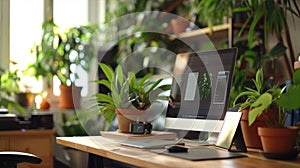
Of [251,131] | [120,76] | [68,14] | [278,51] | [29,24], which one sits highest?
[68,14]

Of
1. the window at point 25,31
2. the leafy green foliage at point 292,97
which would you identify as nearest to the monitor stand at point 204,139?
the leafy green foliage at point 292,97

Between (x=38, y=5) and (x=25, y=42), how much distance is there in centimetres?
37

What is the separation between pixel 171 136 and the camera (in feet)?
6.91

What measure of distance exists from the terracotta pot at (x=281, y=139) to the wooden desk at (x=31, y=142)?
70.3 inches

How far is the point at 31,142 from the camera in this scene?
2.98 metres

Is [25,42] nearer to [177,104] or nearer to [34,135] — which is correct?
[34,135]

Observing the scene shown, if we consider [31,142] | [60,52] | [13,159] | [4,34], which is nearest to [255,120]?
[13,159]

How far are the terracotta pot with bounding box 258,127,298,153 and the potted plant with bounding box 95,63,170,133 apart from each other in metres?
0.79

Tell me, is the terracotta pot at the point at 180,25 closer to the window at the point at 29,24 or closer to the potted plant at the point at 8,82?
the window at the point at 29,24

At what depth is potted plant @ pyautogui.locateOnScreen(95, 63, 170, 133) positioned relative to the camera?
7.16 feet

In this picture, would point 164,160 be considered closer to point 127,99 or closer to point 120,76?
point 127,99

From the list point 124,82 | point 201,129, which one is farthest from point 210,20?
point 201,129

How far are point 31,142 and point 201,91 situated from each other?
1.42 metres

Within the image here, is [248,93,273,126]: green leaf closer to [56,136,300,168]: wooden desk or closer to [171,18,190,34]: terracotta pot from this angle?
[56,136,300,168]: wooden desk
